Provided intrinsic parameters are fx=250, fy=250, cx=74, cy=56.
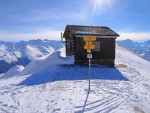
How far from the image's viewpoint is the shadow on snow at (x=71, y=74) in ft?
90.0

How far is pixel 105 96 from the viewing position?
21.3m

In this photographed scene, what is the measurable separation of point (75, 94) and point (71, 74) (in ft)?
28.3

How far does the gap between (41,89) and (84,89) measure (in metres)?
3.97

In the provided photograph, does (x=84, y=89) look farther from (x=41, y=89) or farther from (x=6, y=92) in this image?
(x=6, y=92)

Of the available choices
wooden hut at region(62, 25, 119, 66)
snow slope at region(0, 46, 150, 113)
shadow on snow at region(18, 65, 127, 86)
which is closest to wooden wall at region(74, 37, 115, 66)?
wooden hut at region(62, 25, 119, 66)

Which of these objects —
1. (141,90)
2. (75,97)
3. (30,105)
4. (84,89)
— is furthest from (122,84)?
(30,105)

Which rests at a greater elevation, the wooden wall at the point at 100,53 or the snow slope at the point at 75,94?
the wooden wall at the point at 100,53

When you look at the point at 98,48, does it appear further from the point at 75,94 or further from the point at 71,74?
the point at 75,94

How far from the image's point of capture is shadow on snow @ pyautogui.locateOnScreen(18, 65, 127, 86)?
27.4 metres

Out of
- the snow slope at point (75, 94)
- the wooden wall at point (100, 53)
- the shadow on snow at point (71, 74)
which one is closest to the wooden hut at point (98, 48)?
the wooden wall at point (100, 53)

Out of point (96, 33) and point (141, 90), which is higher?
point (96, 33)

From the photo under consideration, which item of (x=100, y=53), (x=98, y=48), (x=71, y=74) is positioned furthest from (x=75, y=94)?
(x=98, y=48)

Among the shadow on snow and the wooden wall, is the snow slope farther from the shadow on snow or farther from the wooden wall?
the wooden wall

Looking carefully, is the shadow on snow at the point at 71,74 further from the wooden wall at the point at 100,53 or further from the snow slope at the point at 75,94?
the wooden wall at the point at 100,53
